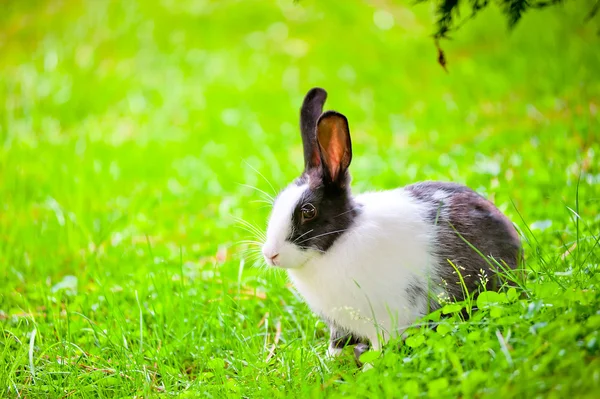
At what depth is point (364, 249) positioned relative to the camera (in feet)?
8.84

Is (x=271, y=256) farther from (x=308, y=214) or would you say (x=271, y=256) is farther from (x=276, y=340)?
(x=276, y=340)

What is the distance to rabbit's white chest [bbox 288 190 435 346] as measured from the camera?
268 centimetres

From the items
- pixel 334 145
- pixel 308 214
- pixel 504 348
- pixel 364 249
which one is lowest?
pixel 504 348

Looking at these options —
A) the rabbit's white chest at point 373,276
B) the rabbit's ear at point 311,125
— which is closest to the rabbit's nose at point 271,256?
the rabbit's white chest at point 373,276

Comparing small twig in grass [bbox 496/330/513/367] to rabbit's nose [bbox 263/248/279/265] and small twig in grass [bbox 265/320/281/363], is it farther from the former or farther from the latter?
small twig in grass [bbox 265/320/281/363]

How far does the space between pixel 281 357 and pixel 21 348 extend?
1.19 meters

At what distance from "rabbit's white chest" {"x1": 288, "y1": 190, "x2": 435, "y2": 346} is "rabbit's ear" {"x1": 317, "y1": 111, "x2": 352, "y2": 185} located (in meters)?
0.21

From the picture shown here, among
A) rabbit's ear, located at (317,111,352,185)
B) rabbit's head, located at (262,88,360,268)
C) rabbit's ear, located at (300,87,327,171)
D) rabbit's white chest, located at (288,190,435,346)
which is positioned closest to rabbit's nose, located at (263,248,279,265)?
rabbit's head, located at (262,88,360,268)

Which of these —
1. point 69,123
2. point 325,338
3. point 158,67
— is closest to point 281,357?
point 325,338

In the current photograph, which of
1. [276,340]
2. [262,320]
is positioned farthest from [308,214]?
[262,320]

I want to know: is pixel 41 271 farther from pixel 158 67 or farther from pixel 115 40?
pixel 115 40

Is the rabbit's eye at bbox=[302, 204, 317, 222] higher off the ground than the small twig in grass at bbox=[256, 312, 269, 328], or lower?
higher

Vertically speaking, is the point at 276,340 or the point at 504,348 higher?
the point at 504,348

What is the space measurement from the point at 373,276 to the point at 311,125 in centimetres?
77
